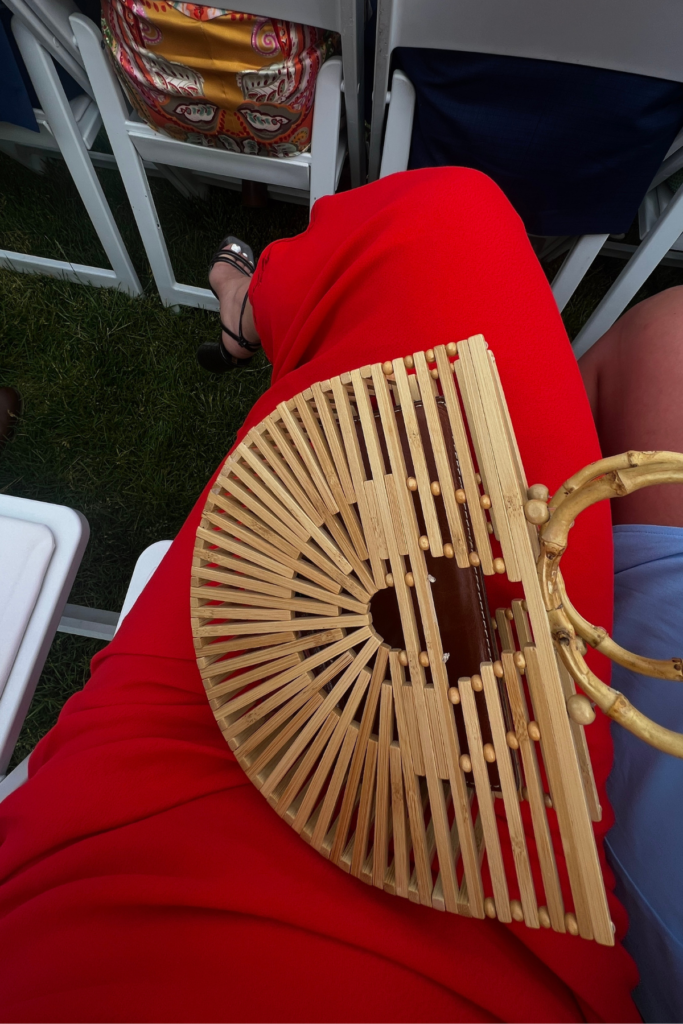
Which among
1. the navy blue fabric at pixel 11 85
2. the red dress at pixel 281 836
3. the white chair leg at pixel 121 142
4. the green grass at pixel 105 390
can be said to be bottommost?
the red dress at pixel 281 836

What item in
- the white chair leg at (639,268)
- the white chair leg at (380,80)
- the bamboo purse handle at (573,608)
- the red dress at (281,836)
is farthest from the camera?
the white chair leg at (639,268)

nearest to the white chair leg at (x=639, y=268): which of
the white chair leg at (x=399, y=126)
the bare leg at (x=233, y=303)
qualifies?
the white chair leg at (x=399, y=126)

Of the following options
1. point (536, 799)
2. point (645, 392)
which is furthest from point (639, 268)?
point (536, 799)

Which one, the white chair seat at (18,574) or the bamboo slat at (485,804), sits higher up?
the white chair seat at (18,574)

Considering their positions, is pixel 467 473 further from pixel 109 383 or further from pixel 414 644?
pixel 109 383

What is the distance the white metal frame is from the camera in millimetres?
723

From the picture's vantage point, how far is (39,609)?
30.3 inches

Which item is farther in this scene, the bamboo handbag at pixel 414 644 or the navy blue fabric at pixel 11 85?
the navy blue fabric at pixel 11 85

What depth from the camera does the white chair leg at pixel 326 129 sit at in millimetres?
969

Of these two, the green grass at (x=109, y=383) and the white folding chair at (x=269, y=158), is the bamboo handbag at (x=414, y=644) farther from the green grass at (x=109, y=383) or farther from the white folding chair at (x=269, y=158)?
the green grass at (x=109, y=383)

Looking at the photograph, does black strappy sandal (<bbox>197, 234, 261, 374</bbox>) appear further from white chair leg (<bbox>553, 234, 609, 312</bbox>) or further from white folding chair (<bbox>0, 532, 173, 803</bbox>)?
white chair leg (<bbox>553, 234, 609, 312</bbox>)

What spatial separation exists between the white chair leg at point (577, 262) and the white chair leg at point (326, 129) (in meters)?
0.59

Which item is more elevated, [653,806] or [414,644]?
[414,644]

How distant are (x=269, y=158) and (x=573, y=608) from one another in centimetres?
118
